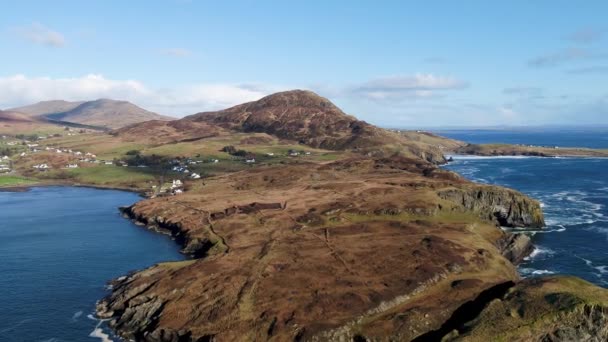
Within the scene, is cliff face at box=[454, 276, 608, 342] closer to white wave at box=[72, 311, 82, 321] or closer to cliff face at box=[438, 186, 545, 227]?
white wave at box=[72, 311, 82, 321]

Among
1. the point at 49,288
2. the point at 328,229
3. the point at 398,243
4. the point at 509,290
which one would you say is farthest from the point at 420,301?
the point at 49,288

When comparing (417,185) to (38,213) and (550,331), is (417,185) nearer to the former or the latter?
(550,331)

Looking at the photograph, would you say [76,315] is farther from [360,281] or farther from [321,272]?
[360,281]

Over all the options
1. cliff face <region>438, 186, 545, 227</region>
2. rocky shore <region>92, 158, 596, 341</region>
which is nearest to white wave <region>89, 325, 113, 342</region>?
rocky shore <region>92, 158, 596, 341</region>

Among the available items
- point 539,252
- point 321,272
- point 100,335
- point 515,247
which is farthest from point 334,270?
point 539,252

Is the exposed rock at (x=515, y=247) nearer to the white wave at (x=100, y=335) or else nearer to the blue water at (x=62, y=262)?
the blue water at (x=62, y=262)

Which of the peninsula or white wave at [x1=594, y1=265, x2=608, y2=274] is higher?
the peninsula

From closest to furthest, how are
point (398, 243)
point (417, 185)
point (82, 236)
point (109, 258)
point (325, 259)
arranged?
point (325, 259), point (398, 243), point (109, 258), point (82, 236), point (417, 185)
